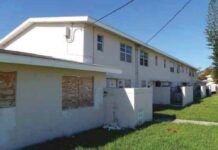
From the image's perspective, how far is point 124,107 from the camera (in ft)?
47.9

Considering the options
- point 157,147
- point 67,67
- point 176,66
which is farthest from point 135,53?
point 176,66

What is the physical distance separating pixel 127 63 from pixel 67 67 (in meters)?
11.5

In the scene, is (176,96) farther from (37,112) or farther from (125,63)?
(37,112)

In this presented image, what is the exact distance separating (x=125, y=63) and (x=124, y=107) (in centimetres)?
793

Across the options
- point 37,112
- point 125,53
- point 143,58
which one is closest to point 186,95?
point 143,58

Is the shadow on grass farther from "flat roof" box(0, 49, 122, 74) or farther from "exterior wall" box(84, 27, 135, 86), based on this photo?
"exterior wall" box(84, 27, 135, 86)

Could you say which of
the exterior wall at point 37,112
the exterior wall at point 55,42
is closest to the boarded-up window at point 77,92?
the exterior wall at point 37,112

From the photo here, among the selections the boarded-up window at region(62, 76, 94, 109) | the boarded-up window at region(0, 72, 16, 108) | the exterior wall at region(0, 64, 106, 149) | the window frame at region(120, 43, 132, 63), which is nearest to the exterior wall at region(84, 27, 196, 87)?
the window frame at region(120, 43, 132, 63)

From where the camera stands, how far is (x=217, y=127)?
46.6ft

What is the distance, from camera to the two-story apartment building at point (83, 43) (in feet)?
55.3

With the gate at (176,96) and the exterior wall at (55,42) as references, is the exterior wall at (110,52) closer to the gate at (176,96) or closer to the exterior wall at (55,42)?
the exterior wall at (55,42)

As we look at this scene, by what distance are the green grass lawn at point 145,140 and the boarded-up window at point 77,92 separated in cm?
123

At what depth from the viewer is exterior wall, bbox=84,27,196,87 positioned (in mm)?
17750

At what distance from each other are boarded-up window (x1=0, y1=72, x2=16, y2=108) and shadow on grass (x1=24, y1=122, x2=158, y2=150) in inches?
58.8
